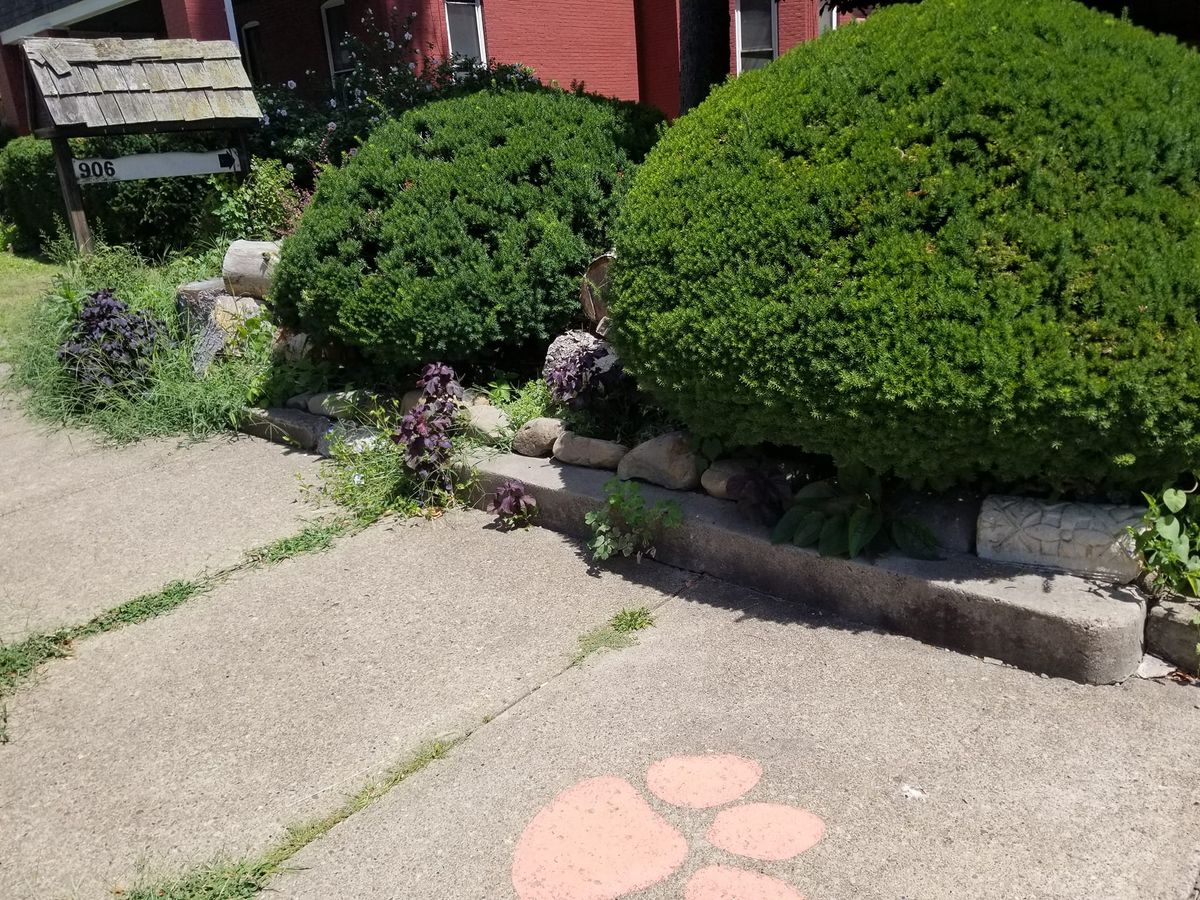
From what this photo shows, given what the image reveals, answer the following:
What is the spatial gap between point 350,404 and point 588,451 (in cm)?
166

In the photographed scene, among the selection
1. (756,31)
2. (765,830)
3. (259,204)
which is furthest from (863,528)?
(756,31)

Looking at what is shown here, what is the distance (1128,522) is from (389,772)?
2.44 m

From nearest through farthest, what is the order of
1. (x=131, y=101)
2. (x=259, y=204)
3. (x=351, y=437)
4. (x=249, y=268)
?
(x=351, y=437) < (x=249, y=268) < (x=131, y=101) < (x=259, y=204)

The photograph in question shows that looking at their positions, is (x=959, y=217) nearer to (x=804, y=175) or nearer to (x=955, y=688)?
(x=804, y=175)

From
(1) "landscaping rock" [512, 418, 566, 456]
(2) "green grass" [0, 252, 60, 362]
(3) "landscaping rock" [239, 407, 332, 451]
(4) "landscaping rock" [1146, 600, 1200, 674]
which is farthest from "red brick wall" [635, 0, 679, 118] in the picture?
(4) "landscaping rock" [1146, 600, 1200, 674]

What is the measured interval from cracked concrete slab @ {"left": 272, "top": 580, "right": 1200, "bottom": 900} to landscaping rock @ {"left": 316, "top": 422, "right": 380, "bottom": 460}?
2.28 meters

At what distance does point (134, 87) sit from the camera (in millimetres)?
7898

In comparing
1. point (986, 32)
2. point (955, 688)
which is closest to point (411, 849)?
point (955, 688)

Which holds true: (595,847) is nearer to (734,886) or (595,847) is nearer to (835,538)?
(734,886)

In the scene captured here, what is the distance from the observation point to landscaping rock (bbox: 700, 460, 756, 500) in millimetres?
4074

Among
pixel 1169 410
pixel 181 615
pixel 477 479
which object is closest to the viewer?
pixel 1169 410

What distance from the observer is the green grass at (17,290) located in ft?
27.8

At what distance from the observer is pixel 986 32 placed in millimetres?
3463

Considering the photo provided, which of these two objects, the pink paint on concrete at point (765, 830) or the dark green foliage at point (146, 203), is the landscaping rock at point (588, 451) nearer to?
the pink paint on concrete at point (765, 830)
